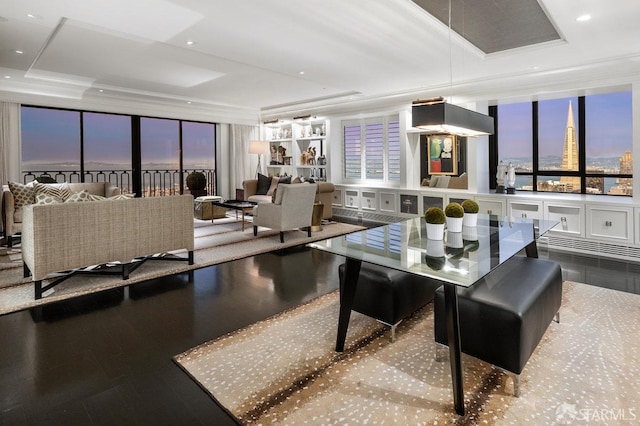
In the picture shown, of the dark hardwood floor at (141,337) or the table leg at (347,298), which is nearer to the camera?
the dark hardwood floor at (141,337)

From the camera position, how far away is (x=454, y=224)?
279 centimetres

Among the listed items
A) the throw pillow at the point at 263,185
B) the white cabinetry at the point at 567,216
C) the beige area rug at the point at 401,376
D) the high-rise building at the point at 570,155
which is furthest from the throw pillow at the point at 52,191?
the high-rise building at the point at 570,155

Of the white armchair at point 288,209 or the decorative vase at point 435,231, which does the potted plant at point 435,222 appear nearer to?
the decorative vase at point 435,231

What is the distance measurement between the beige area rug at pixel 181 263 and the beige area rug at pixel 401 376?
1.79 meters

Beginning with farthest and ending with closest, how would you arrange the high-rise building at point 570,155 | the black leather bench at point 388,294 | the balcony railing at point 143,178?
the balcony railing at point 143,178 < the high-rise building at point 570,155 < the black leather bench at point 388,294

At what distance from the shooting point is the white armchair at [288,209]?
5371mm

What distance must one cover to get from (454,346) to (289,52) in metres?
3.66

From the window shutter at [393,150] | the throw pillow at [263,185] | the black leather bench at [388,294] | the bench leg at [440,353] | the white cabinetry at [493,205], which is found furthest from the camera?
the throw pillow at [263,185]

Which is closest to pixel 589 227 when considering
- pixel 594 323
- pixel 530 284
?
pixel 594 323

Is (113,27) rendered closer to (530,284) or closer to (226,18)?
(226,18)

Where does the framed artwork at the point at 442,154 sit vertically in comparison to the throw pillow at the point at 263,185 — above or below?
above

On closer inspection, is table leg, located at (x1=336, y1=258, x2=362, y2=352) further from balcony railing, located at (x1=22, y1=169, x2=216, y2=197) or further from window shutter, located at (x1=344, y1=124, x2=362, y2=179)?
balcony railing, located at (x1=22, y1=169, x2=216, y2=197)

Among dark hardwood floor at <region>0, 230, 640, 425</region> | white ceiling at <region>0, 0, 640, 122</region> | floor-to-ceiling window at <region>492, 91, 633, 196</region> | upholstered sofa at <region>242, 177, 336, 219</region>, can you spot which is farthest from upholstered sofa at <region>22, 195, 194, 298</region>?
floor-to-ceiling window at <region>492, 91, 633, 196</region>

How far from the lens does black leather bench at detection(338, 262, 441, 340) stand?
98.0 inches
